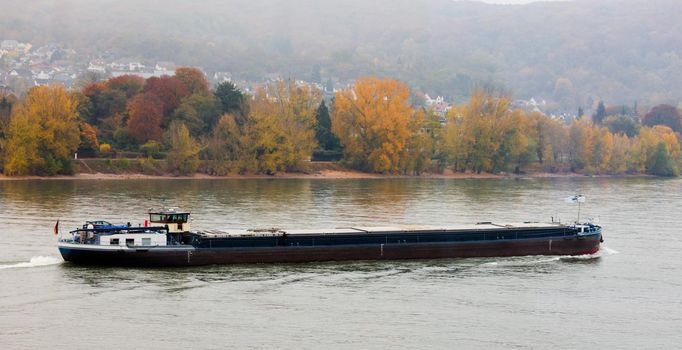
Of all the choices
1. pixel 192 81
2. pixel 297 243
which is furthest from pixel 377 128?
pixel 297 243

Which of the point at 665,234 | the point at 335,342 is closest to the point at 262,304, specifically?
the point at 335,342

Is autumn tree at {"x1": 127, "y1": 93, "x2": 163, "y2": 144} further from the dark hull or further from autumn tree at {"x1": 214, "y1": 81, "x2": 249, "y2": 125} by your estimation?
the dark hull

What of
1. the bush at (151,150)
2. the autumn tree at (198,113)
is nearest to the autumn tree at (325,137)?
the autumn tree at (198,113)

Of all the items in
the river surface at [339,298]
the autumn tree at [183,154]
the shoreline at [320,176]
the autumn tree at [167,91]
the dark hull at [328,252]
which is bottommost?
the river surface at [339,298]

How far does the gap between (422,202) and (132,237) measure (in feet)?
170

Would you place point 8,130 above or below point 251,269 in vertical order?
above

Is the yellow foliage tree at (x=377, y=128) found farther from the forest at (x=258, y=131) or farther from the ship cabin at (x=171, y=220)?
the ship cabin at (x=171, y=220)

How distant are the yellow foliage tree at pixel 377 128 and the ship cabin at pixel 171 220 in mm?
100859

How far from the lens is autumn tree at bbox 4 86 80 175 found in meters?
128

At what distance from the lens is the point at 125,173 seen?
137625 millimetres

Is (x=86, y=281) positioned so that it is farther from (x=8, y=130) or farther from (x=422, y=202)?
(x=8, y=130)

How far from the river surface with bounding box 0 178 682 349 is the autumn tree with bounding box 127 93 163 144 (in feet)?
209

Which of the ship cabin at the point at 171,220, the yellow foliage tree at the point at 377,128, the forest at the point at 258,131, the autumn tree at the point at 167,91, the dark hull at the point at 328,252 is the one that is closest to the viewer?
the dark hull at the point at 328,252

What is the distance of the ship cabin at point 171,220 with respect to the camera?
59562 millimetres
